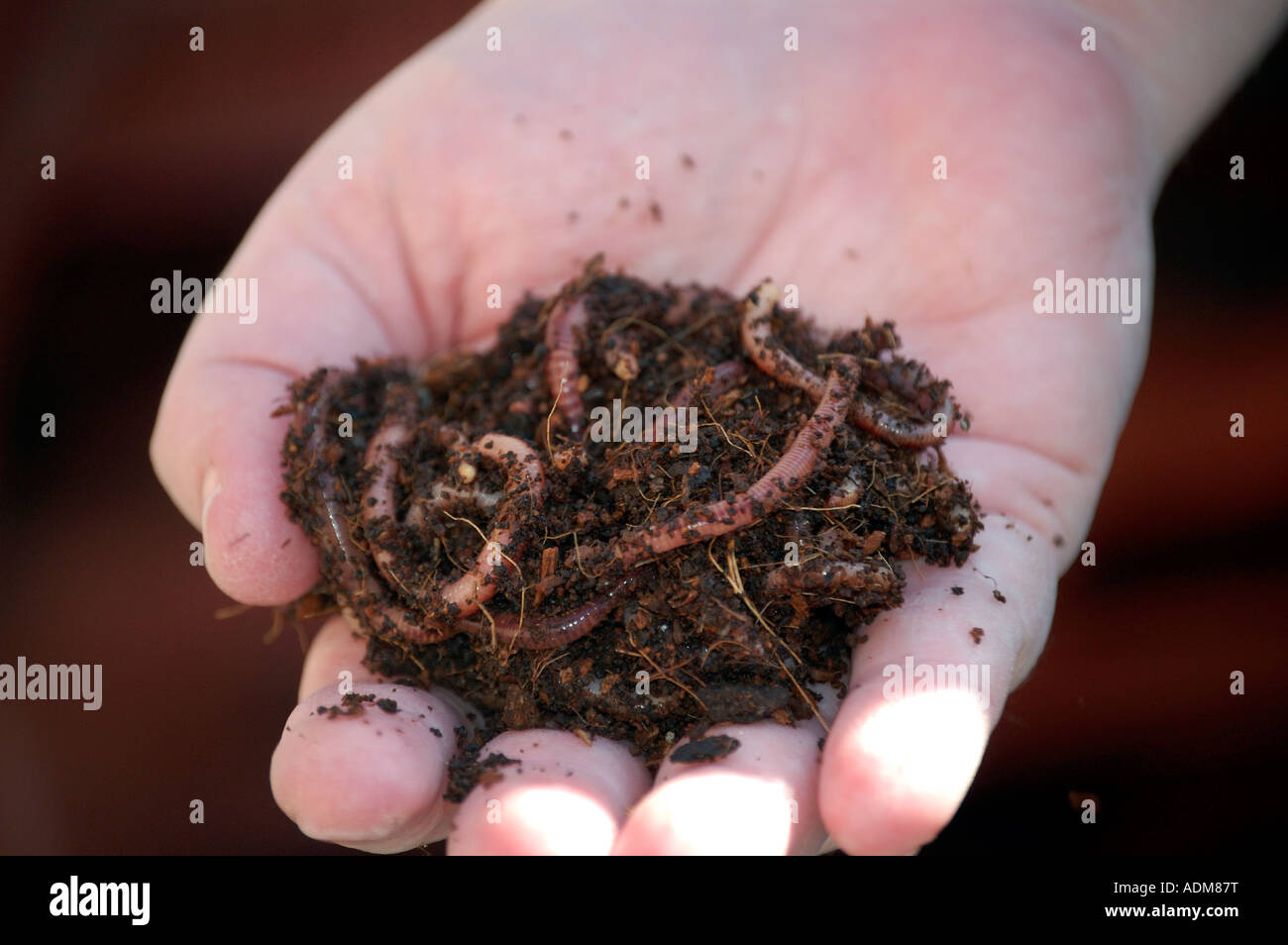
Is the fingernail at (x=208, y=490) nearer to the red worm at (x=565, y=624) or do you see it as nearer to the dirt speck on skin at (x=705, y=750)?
the red worm at (x=565, y=624)

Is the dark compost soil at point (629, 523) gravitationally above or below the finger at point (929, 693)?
above

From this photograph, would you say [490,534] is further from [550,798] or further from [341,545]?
[550,798]

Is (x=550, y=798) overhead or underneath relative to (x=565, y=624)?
underneath
